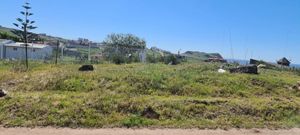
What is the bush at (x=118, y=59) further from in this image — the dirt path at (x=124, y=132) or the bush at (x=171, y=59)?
the dirt path at (x=124, y=132)

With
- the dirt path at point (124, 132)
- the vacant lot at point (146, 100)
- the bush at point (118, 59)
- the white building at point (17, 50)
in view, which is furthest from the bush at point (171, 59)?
the dirt path at point (124, 132)

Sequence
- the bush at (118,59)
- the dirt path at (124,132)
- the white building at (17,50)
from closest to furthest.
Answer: the dirt path at (124,132), the bush at (118,59), the white building at (17,50)

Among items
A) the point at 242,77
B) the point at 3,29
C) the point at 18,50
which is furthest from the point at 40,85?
the point at 3,29

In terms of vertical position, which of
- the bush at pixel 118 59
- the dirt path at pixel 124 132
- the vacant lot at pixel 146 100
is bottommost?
the dirt path at pixel 124 132

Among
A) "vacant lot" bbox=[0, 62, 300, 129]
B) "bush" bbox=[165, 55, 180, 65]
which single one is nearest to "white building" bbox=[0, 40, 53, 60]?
"bush" bbox=[165, 55, 180, 65]

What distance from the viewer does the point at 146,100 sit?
393 inches

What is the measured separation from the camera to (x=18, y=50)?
108 ft

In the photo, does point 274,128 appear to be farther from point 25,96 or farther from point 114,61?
point 114,61

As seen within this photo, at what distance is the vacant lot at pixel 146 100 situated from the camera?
9.06 m

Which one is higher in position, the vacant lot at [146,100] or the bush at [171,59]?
the bush at [171,59]

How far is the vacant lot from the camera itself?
29.7 ft

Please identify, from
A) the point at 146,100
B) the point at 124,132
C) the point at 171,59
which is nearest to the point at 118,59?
the point at 171,59

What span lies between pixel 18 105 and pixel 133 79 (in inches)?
125

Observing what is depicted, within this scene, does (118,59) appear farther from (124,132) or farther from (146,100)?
(124,132)
